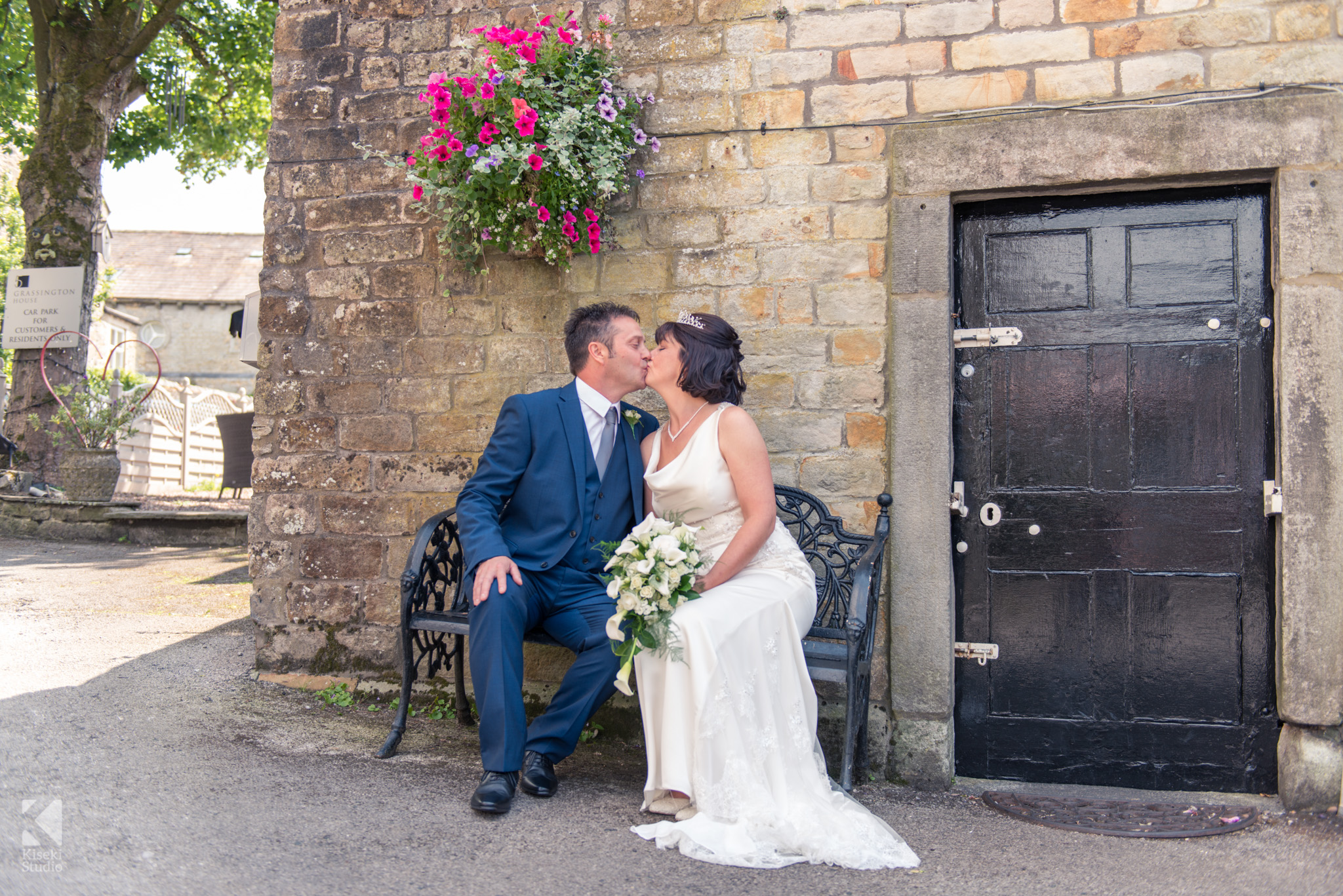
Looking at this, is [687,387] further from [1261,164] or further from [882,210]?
[1261,164]

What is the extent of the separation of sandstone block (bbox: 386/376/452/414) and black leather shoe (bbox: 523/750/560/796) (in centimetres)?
166

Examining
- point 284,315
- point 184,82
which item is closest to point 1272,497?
point 284,315

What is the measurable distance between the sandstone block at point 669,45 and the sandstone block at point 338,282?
1.52m

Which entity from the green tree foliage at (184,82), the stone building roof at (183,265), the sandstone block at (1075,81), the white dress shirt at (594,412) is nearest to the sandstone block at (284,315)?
the white dress shirt at (594,412)

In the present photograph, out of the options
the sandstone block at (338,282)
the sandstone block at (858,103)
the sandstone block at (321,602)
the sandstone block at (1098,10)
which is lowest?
the sandstone block at (321,602)

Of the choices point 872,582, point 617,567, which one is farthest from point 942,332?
point 617,567

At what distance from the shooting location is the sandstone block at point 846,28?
370 cm

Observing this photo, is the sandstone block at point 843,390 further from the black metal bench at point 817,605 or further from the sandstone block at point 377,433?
the sandstone block at point 377,433

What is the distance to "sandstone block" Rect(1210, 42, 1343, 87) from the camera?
11.0 feet

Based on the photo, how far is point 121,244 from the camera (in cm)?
3591

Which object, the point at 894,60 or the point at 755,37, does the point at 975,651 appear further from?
the point at 755,37

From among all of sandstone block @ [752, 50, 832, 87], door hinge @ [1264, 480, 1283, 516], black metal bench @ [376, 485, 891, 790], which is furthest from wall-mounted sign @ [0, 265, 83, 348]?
door hinge @ [1264, 480, 1283, 516]

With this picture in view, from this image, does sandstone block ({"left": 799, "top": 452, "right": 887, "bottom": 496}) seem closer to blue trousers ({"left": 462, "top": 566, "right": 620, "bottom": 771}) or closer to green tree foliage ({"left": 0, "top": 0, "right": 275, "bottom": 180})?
blue trousers ({"left": 462, "top": 566, "right": 620, "bottom": 771})

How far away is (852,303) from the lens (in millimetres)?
3705
